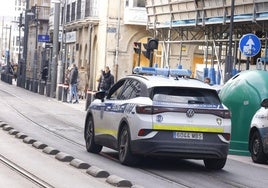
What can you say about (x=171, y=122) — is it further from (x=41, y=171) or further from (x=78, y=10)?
(x=78, y=10)

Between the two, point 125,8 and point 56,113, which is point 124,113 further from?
point 125,8

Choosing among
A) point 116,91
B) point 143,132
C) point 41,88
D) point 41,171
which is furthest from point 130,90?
point 41,88

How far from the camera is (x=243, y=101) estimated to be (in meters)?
19.8

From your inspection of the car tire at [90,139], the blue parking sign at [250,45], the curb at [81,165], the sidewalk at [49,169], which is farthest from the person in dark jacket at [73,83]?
the car tire at [90,139]

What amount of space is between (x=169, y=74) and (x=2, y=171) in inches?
173

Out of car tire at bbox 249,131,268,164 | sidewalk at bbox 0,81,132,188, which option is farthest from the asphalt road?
sidewalk at bbox 0,81,132,188

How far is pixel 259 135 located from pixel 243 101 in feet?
6.87

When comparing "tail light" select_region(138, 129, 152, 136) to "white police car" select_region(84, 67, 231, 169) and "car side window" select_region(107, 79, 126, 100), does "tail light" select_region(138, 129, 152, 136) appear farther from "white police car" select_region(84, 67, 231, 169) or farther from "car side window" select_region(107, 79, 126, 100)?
"car side window" select_region(107, 79, 126, 100)

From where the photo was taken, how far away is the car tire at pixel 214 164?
1499 centimetres

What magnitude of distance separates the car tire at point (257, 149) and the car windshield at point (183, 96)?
3337 millimetres

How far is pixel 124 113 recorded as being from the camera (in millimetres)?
14742

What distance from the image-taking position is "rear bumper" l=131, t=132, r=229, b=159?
46.2 feet

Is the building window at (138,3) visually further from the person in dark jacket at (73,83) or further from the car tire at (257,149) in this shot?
the car tire at (257,149)

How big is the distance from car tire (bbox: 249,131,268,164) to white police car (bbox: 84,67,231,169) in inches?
106
